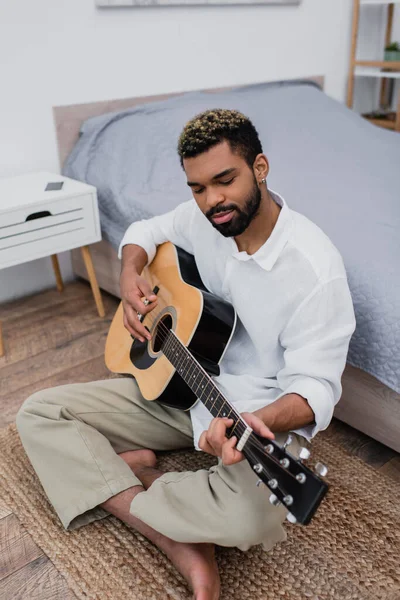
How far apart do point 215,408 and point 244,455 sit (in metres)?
0.12

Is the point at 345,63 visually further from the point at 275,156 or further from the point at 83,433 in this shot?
the point at 83,433

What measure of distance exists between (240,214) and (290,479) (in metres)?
0.46

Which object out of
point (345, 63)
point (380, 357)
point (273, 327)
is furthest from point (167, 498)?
point (345, 63)

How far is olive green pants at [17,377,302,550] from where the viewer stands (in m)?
0.93

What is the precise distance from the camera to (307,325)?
3.11 feet

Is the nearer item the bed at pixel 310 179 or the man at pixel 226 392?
the man at pixel 226 392

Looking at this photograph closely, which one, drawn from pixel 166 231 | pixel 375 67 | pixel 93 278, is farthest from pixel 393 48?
pixel 166 231

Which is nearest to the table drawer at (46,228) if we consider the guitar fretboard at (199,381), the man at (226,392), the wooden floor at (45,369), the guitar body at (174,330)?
the wooden floor at (45,369)

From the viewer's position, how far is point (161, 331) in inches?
47.4

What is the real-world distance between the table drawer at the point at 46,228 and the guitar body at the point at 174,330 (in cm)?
54

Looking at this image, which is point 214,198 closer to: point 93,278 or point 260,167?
point 260,167

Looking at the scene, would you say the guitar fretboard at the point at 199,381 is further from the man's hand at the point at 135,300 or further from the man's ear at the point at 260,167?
the man's ear at the point at 260,167

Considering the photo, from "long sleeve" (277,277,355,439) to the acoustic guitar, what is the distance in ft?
0.43

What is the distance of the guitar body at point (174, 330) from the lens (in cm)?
110
